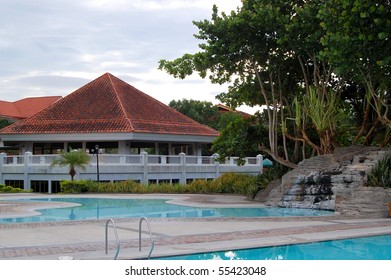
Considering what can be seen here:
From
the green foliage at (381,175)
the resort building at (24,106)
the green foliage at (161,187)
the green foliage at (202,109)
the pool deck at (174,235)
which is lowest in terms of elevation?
the pool deck at (174,235)

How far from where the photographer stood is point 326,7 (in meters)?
18.0

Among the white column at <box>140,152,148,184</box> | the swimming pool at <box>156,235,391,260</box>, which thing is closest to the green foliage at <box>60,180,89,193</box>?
the white column at <box>140,152,148,184</box>

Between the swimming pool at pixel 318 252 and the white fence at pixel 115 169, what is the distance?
2324 cm

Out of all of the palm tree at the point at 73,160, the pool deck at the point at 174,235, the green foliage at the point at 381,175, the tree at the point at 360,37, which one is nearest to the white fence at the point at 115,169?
the palm tree at the point at 73,160

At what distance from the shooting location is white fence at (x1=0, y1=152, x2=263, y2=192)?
34750 mm

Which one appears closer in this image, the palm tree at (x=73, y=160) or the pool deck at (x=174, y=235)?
the pool deck at (x=174, y=235)

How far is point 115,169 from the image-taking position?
34.9 meters

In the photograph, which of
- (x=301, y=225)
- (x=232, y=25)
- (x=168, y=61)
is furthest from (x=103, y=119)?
(x=301, y=225)

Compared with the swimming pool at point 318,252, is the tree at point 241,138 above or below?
above

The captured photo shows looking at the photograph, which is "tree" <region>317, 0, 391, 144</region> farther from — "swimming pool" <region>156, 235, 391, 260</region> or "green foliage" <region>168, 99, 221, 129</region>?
"green foliage" <region>168, 99, 221, 129</region>

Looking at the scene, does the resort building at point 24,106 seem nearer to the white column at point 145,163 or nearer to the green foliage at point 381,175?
the white column at point 145,163

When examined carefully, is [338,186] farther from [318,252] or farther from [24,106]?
[24,106]

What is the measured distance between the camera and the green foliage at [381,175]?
18.0m

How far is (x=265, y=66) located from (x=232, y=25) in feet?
11.4
